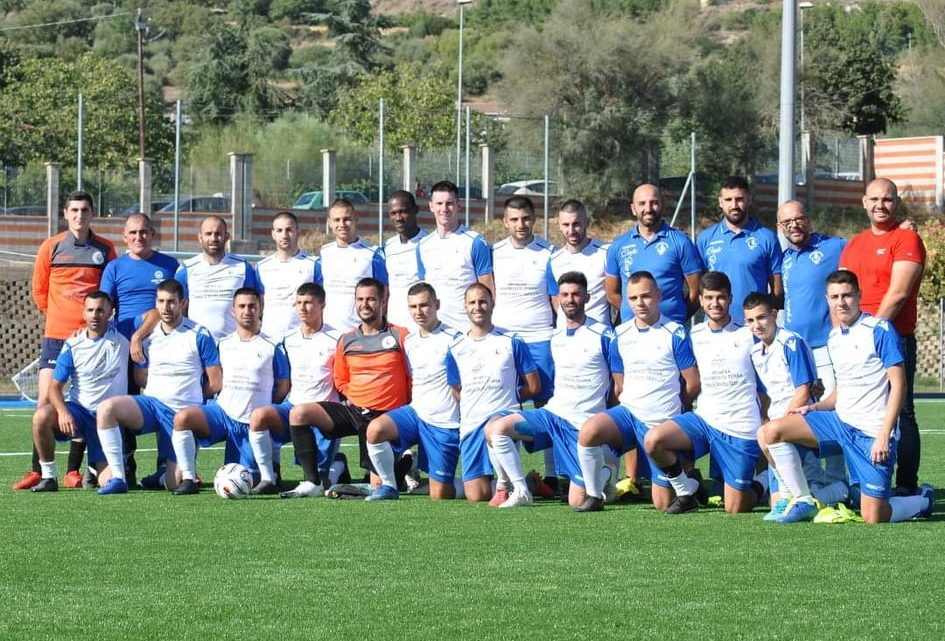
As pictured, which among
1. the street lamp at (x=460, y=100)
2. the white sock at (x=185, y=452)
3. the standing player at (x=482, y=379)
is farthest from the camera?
the street lamp at (x=460, y=100)

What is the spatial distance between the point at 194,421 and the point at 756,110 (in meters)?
37.8

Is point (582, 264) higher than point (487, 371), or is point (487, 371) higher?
point (582, 264)

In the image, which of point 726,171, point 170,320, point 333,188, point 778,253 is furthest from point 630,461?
point 726,171

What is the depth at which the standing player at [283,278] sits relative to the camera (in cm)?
1027

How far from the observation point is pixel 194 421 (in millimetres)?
9562

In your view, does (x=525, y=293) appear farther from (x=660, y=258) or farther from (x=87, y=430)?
(x=87, y=430)

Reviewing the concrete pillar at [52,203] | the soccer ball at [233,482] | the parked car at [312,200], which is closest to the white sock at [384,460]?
the soccer ball at [233,482]

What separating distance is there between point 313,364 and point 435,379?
88 centimetres

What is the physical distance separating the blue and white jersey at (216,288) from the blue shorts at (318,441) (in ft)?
2.56

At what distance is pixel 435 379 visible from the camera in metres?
9.45

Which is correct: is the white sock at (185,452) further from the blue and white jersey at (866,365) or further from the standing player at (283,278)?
the blue and white jersey at (866,365)

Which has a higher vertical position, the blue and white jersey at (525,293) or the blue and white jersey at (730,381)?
the blue and white jersey at (525,293)

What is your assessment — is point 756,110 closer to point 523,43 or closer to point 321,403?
point 523,43

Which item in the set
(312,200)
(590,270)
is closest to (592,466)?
(590,270)
